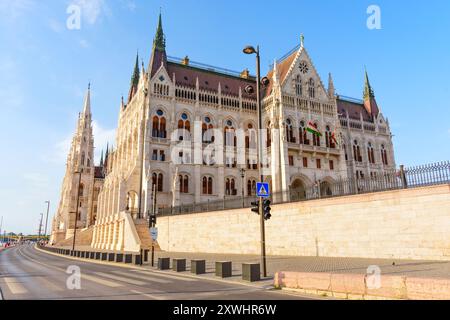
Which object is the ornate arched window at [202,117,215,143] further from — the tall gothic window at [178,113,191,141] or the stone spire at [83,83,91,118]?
the stone spire at [83,83,91,118]

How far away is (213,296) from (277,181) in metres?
36.8

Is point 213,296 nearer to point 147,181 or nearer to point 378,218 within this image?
point 378,218

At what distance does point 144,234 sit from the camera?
34688mm

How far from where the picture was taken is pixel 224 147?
158ft

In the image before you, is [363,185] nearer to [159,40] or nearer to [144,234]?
[144,234]

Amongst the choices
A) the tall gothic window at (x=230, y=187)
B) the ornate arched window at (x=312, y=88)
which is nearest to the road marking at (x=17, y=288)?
the tall gothic window at (x=230, y=187)

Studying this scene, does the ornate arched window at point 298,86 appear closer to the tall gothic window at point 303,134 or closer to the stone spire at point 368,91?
the tall gothic window at point 303,134

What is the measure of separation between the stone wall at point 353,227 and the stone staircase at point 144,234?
866 centimetres

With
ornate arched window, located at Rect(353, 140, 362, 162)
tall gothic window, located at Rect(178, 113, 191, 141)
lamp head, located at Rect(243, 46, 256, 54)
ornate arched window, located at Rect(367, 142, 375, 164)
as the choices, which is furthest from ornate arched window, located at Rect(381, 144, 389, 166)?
lamp head, located at Rect(243, 46, 256, 54)

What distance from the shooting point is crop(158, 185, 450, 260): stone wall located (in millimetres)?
14719

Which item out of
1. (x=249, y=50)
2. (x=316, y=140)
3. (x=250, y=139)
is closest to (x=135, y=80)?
(x=250, y=139)

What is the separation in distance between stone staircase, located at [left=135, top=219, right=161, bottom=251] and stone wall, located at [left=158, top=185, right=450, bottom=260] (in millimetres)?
8659

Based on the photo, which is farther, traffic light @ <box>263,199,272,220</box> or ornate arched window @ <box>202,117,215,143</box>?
ornate arched window @ <box>202,117,215,143</box>

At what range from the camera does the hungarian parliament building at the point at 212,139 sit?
4359cm
